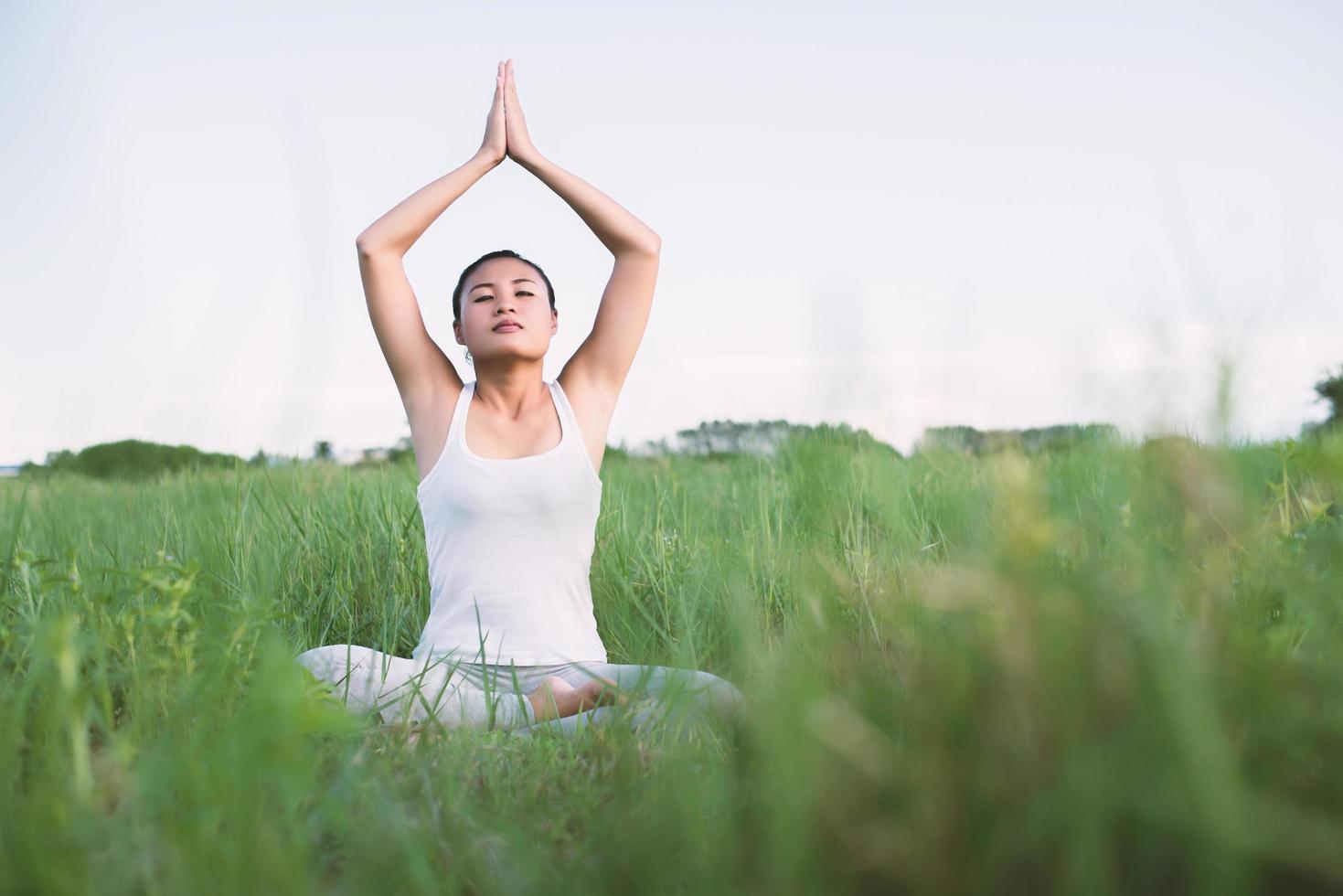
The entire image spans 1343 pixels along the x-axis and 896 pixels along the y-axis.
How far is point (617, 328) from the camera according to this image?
10.0ft

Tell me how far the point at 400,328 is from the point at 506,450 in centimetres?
Result: 48

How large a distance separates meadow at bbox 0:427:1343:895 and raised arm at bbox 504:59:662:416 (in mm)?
894

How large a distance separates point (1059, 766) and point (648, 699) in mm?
1341

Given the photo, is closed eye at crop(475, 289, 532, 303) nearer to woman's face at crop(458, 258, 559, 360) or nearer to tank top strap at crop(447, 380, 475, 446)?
woman's face at crop(458, 258, 559, 360)

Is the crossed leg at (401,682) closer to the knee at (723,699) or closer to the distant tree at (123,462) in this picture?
the knee at (723,699)

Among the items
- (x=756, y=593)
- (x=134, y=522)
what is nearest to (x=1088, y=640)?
(x=756, y=593)

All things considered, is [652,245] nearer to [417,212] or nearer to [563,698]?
[417,212]

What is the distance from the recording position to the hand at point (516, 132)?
3.09 m

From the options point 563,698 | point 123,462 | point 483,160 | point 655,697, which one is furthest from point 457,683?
point 123,462

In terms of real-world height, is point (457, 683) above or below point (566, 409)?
below

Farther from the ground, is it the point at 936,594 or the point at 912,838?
the point at 936,594

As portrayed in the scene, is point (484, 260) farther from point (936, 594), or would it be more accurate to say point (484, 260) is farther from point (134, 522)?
point (936, 594)

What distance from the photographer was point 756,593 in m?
2.88

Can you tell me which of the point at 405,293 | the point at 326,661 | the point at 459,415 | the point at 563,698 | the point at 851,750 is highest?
the point at 405,293
